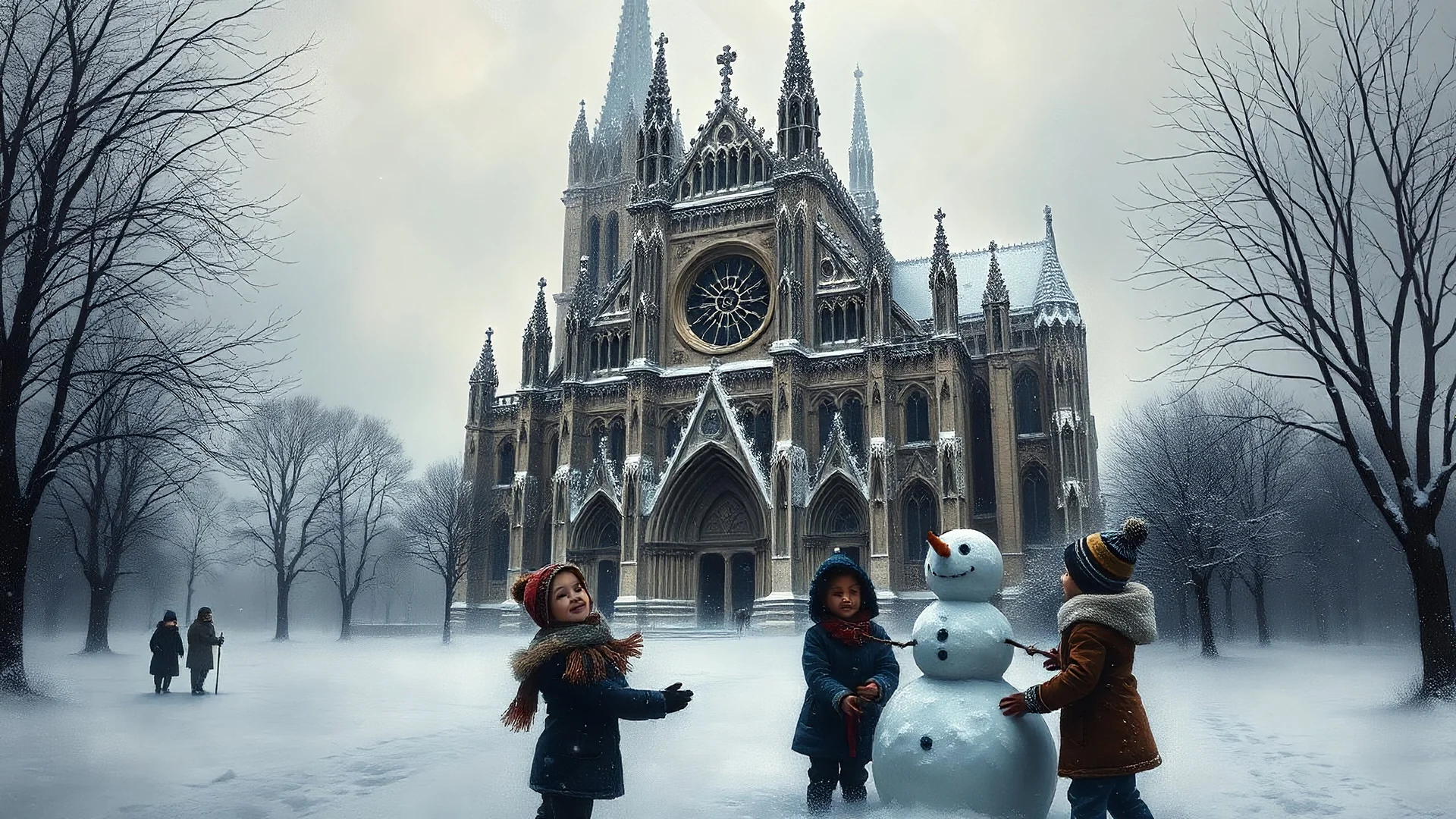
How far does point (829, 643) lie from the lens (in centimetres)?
570

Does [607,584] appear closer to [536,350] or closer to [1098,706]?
[536,350]

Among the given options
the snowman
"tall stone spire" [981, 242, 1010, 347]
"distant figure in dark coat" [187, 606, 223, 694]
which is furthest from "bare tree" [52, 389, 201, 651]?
"tall stone spire" [981, 242, 1010, 347]

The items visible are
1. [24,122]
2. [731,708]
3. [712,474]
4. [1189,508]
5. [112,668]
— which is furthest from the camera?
[712,474]

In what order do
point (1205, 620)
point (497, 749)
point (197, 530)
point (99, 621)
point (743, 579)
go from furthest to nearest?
point (743, 579)
point (1205, 620)
point (197, 530)
point (99, 621)
point (497, 749)

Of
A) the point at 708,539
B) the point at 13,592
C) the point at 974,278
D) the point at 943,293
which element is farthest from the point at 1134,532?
the point at 974,278

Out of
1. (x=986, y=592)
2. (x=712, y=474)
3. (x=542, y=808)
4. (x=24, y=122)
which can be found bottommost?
(x=542, y=808)

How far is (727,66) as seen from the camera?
1452 inches

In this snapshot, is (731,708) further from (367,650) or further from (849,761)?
(367,650)

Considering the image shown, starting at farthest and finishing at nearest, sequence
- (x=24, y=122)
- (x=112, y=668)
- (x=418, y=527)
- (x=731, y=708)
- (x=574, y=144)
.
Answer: (x=574, y=144)
(x=418, y=527)
(x=112, y=668)
(x=731, y=708)
(x=24, y=122)

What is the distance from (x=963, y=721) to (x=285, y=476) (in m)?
31.2

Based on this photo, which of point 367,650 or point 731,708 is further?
point 367,650

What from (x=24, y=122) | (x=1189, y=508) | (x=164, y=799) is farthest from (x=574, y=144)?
(x=164, y=799)

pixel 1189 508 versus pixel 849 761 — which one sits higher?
pixel 1189 508

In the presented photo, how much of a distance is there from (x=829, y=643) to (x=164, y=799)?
17.2 ft
